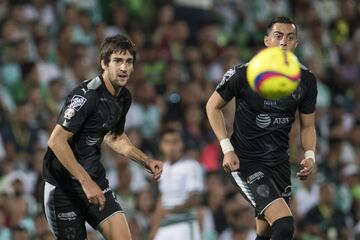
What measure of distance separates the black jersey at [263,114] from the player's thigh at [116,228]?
1.28 metres

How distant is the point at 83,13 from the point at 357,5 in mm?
7662

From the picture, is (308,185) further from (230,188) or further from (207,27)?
(207,27)

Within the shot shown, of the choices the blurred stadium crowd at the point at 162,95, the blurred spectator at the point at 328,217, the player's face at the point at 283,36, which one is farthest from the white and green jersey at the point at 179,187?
the blurred spectator at the point at 328,217

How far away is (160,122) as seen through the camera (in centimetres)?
1505

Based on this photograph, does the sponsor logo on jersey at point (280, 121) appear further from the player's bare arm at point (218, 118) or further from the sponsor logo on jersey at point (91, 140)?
the sponsor logo on jersey at point (91, 140)

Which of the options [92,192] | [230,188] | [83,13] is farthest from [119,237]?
[83,13]

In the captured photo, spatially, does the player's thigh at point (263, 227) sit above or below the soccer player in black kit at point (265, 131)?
below

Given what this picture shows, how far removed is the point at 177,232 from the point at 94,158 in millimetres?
2807

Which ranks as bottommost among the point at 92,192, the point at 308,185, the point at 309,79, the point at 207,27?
the point at 308,185

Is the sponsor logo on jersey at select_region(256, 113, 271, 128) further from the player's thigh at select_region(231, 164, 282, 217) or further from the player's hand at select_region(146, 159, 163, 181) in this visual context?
the player's hand at select_region(146, 159, 163, 181)

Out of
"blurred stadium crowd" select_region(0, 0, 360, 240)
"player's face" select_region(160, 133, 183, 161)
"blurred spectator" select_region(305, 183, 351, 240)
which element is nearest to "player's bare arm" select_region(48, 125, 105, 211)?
"player's face" select_region(160, 133, 183, 161)

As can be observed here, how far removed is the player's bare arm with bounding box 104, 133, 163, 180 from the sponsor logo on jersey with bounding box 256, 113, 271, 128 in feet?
3.26

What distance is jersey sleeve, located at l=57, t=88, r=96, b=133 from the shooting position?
8.29 m

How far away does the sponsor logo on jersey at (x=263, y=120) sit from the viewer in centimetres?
902
